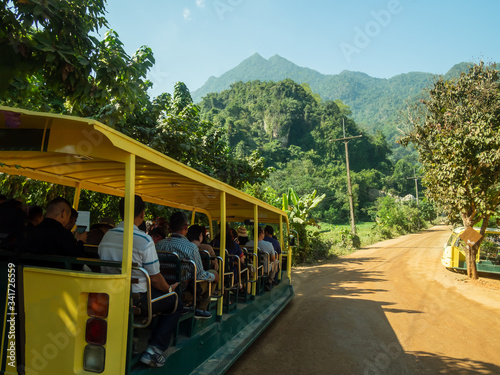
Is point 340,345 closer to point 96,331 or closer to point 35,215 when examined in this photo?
point 96,331

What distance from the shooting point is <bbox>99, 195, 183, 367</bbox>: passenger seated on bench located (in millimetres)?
2775

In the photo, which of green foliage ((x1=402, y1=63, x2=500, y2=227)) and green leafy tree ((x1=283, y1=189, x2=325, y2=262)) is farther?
green leafy tree ((x1=283, y1=189, x2=325, y2=262))

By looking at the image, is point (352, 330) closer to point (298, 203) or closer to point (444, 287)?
point (444, 287)

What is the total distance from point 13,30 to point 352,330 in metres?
6.37

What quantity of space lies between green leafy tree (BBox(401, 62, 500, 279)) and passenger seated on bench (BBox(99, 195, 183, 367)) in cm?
1008

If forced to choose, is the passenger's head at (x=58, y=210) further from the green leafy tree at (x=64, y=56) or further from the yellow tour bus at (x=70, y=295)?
the green leafy tree at (x=64, y=56)

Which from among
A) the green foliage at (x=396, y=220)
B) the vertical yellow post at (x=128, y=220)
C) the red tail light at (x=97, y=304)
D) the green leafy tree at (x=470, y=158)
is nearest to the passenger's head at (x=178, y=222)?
the vertical yellow post at (x=128, y=220)

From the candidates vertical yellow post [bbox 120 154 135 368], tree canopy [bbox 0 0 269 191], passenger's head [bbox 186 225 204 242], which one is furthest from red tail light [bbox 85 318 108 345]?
tree canopy [bbox 0 0 269 191]

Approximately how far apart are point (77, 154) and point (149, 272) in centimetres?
107

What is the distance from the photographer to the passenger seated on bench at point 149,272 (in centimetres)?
278

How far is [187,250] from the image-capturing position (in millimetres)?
3811

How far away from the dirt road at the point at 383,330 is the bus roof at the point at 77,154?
2.35 metres

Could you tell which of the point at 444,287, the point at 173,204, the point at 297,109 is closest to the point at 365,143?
the point at 297,109

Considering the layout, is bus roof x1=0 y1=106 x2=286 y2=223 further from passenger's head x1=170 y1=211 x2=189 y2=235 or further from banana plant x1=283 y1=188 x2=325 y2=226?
banana plant x1=283 y1=188 x2=325 y2=226
